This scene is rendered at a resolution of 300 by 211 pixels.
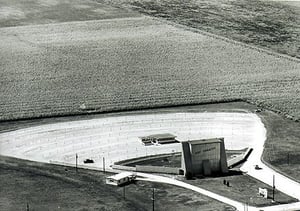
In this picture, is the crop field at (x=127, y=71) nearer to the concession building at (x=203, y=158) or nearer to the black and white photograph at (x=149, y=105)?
the black and white photograph at (x=149, y=105)

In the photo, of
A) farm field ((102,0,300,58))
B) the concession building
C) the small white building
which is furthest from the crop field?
the small white building

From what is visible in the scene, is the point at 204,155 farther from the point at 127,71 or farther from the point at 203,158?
the point at 127,71

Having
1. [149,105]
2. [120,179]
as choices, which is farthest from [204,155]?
[149,105]

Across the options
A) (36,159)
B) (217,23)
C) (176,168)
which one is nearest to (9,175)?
(36,159)

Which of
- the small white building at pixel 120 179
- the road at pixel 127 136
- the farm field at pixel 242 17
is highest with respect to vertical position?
the farm field at pixel 242 17

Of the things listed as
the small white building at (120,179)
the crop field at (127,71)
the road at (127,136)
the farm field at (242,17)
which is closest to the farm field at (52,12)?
the farm field at (242,17)

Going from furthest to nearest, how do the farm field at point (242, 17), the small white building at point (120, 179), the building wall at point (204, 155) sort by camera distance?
1. the farm field at point (242, 17)
2. the building wall at point (204, 155)
3. the small white building at point (120, 179)
